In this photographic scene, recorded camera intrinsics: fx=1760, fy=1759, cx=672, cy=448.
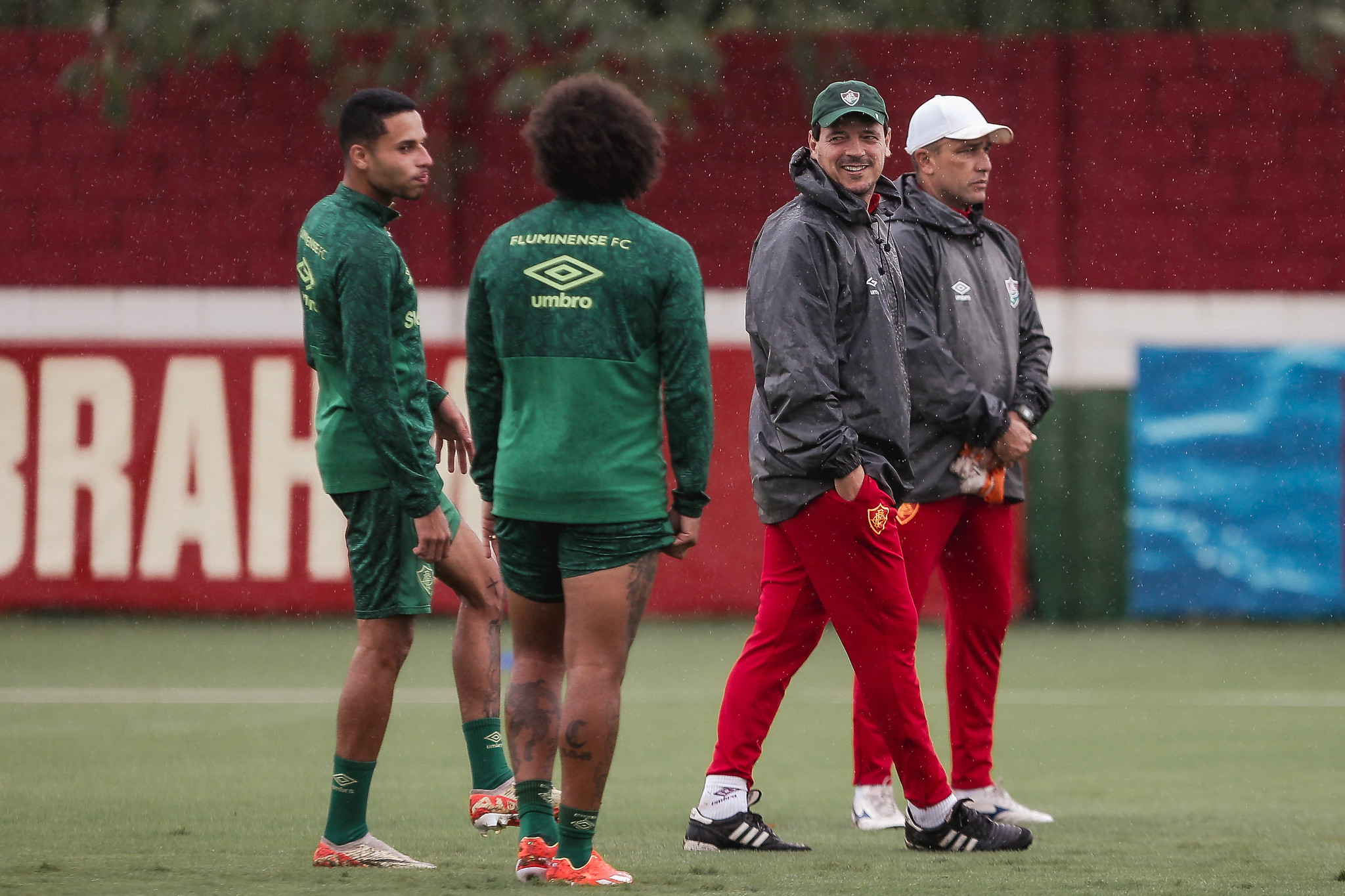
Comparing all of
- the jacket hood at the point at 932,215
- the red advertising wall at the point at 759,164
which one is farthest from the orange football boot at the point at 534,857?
the red advertising wall at the point at 759,164

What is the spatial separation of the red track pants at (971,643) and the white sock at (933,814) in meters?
0.59

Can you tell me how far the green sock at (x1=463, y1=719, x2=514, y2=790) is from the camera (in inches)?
206

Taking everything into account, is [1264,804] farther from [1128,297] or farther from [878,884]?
[1128,297]

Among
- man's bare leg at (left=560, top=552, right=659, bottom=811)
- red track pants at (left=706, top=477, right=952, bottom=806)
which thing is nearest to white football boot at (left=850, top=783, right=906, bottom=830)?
red track pants at (left=706, top=477, right=952, bottom=806)

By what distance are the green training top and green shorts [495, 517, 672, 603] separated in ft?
1.19

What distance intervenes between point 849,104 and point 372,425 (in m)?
1.59

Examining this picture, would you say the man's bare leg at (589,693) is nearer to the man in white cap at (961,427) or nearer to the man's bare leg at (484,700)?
the man's bare leg at (484,700)

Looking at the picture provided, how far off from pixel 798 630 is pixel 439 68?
8.38 meters

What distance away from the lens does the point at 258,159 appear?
12.9 m

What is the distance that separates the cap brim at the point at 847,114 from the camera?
487 cm

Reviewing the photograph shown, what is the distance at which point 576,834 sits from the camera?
4.20 m

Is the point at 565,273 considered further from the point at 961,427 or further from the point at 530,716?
the point at 961,427

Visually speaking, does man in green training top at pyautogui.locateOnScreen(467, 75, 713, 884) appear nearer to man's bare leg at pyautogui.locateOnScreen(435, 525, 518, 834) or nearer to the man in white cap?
man's bare leg at pyautogui.locateOnScreen(435, 525, 518, 834)

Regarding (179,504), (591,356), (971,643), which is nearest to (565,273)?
(591,356)
